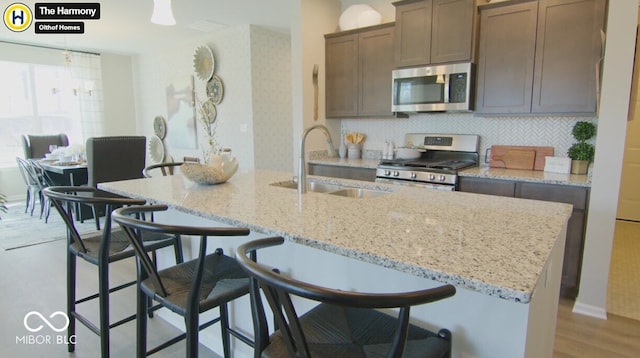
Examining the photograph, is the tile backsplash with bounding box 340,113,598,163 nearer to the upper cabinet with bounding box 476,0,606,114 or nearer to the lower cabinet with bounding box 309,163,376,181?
the upper cabinet with bounding box 476,0,606,114

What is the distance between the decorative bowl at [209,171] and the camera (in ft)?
6.85

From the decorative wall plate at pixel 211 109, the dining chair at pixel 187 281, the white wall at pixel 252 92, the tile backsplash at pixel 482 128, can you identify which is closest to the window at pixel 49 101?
the decorative wall plate at pixel 211 109

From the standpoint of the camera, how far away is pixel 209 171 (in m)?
2.10

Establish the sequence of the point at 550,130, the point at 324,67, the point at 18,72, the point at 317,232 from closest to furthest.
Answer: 1. the point at 317,232
2. the point at 550,130
3. the point at 324,67
4. the point at 18,72

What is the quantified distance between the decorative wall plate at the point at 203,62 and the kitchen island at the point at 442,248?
13.5 ft

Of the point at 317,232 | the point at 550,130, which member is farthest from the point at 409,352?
the point at 550,130

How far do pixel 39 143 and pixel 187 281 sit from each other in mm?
5745

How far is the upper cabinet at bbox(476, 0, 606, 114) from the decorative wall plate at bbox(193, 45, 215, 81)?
3.84 meters

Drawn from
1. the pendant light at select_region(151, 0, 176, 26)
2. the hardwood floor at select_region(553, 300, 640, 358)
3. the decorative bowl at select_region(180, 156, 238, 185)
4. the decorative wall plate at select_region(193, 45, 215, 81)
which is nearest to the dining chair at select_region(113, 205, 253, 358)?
the decorative bowl at select_region(180, 156, 238, 185)

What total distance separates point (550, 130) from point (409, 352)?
2812 mm

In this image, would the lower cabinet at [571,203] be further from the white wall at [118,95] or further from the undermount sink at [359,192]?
the white wall at [118,95]

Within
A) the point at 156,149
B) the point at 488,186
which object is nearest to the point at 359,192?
the point at 488,186

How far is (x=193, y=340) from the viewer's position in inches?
50.6

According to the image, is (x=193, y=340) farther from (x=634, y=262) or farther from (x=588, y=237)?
(x=634, y=262)
